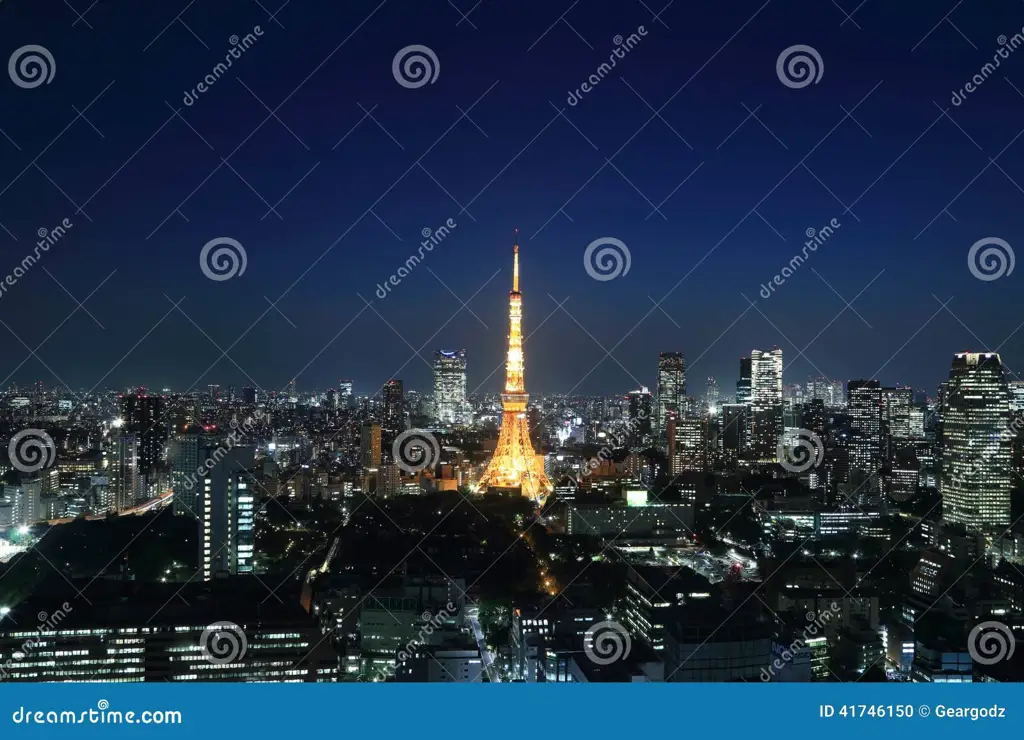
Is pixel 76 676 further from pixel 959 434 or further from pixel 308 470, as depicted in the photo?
pixel 959 434

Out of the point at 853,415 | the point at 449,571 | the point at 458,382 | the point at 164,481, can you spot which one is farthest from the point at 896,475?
the point at 164,481
